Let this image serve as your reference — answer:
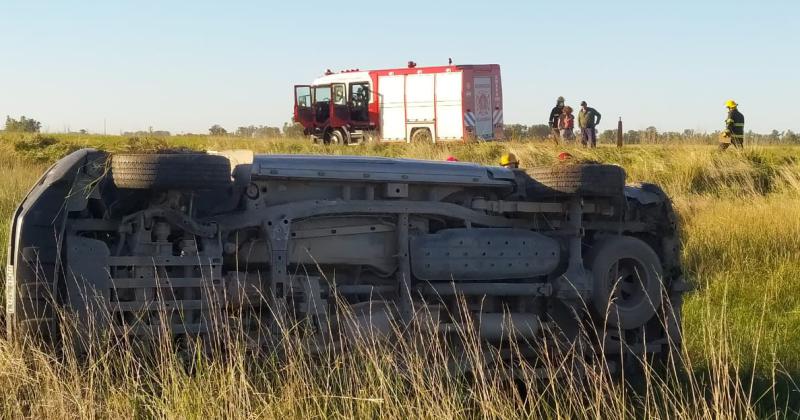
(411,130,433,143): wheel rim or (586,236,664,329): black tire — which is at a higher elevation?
(411,130,433,143): wheel rim

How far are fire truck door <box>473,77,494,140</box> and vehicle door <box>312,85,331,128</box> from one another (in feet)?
20.7

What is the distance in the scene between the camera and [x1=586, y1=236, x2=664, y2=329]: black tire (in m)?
6.14

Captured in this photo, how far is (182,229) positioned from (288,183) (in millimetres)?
708

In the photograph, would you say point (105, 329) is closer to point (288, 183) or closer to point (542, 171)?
point (288, 183)

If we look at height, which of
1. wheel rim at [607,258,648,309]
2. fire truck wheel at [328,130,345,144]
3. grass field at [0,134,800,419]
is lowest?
grass field at [0,134,800,419]

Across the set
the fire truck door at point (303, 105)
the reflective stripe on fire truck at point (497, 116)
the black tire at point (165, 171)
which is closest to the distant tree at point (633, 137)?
the reflective stripe on fire truck at point (497, 116)

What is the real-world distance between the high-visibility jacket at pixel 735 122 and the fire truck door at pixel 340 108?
17512mm

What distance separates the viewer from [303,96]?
39.1m

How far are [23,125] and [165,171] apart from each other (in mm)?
40853

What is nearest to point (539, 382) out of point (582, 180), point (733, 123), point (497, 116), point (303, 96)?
point (582, 180)

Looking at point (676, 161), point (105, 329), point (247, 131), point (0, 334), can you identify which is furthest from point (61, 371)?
point (247, 131)

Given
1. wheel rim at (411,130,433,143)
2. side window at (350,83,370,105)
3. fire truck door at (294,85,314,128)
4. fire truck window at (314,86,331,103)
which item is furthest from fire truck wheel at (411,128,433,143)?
fire truck door at (294,85,314,128)

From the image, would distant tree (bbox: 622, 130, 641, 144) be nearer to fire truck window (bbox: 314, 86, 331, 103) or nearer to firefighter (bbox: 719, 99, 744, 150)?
firefighter (bbox: 719, 99, 744, 150)

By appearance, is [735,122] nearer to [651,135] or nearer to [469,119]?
[651,135]
